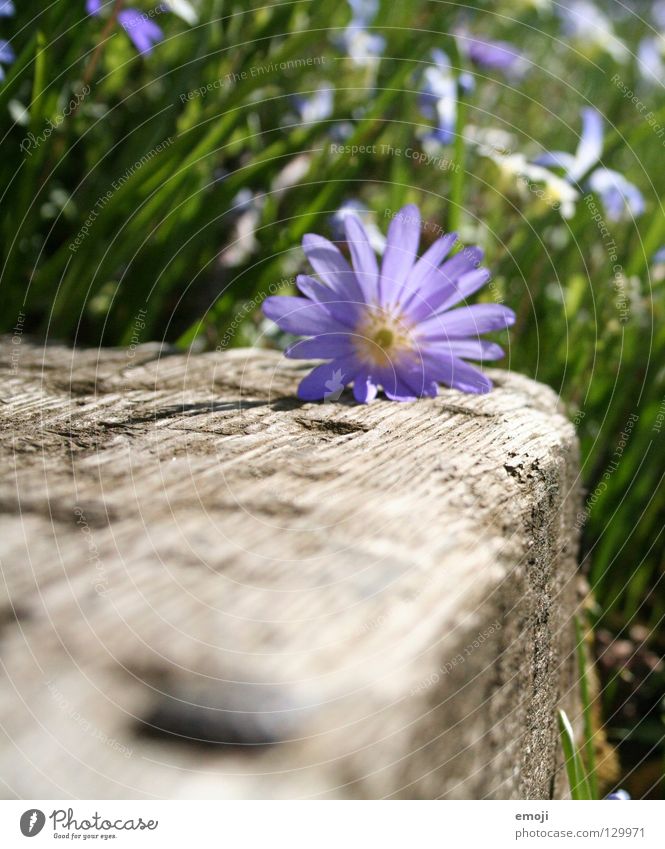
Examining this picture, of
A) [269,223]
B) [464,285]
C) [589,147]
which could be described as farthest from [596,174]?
[464,285]

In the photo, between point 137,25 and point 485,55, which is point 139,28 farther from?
point 485,55

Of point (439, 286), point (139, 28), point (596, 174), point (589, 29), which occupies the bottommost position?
point (439, 286)

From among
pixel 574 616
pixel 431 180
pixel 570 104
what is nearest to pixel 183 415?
pixel 574 616

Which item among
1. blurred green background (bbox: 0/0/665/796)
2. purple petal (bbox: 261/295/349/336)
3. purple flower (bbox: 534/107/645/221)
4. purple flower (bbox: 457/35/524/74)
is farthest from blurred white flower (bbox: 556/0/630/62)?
purple petal (bbox: 261/295/349/336)

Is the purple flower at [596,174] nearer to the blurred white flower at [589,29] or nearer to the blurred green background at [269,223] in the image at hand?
the blurred green background at [269,223]

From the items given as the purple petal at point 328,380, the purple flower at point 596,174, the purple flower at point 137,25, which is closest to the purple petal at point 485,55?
the purple flower at point 596,174
